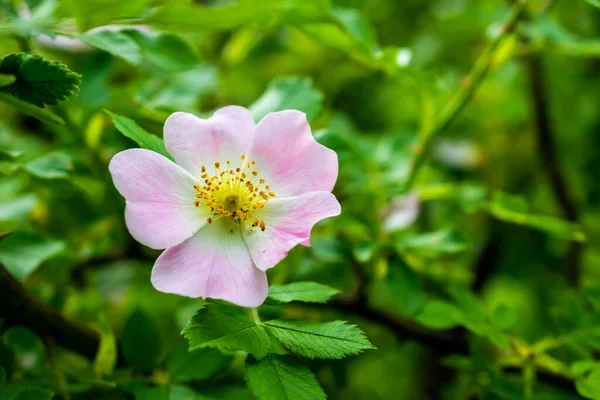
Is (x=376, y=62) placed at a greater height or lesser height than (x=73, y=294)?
greater

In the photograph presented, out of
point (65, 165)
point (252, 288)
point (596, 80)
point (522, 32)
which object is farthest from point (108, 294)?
point (596, 80)

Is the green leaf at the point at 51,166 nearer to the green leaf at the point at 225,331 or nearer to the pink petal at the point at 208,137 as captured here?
the pink petal at the point at 208,137

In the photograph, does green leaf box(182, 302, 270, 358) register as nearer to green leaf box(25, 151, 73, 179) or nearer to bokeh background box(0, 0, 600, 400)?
bokeh background box(0, 0, 600, 400)

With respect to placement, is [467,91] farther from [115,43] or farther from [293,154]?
[115,43]

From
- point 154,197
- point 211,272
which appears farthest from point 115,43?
point 211,272

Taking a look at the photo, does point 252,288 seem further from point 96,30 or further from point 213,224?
point 96,30

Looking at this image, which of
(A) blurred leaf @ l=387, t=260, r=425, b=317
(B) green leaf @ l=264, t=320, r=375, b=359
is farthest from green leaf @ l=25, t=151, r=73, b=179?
(A) blurred leaf @ l=387, t=260, r=425, b=317
